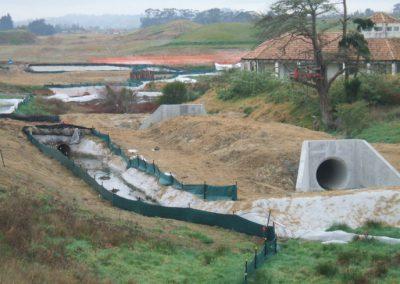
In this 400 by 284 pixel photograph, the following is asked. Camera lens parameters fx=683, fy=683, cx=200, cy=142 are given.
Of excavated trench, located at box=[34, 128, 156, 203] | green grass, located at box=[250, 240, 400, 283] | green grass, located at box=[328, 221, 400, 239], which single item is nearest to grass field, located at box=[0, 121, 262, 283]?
green grass, located at box=[250, 240, 400, 283]

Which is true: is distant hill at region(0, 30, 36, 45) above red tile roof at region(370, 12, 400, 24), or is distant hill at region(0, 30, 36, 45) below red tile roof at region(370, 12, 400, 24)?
below

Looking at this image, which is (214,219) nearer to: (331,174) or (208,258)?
(208,258)

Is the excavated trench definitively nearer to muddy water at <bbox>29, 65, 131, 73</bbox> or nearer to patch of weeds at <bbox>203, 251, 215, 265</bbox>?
patch of weeds at <bbox>203, 251, 215, 265</bbox>

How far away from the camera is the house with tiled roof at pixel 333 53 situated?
44.5 metres

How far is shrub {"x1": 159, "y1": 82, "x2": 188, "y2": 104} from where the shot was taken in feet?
170

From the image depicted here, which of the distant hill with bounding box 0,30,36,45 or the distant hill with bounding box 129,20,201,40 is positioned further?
the distant hill with bounding box 129,20,201,40

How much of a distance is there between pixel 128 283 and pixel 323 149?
14490 mm

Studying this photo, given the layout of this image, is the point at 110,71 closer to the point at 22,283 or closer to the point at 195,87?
the point at 195,87

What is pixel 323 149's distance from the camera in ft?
89.7

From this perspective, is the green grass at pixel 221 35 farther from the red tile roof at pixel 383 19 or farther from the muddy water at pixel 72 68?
the red tile roof at pixel 383 19

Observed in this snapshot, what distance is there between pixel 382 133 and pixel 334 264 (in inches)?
751

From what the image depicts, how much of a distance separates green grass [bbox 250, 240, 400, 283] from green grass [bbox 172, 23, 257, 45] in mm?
108956

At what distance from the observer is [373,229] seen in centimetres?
2055

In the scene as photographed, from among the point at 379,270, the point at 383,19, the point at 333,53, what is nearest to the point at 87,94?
the point at 383,19
